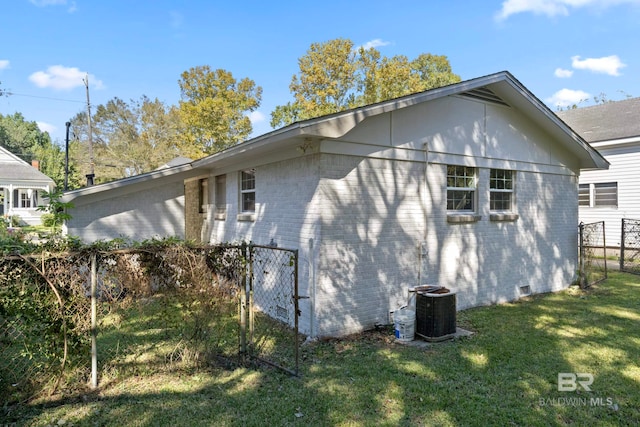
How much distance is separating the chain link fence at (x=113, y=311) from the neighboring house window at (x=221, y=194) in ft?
14.7

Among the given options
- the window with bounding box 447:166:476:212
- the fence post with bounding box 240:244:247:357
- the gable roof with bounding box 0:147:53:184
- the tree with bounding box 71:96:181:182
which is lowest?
the fence post with bounding box 240:244:247:357

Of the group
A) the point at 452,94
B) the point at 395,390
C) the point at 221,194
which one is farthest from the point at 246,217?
the point at 395,390

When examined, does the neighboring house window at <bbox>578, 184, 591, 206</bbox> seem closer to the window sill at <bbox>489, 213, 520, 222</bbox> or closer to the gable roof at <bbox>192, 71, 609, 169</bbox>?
the gable roof at <bbox>192, 71, 609, 169</bbox>

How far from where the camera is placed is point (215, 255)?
462 cm

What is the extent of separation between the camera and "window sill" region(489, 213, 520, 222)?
7875 mm

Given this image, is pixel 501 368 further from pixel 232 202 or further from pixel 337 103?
pixel 337 103

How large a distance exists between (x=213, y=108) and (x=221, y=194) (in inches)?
730

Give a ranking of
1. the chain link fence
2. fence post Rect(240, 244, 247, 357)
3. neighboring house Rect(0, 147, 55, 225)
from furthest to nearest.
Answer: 1. neighboring house Rect(0, 147, 55, 225)
2. fence post Rect(240, 244, 247, 357)
3. the chain link fence

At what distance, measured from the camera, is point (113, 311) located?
13.3 feet

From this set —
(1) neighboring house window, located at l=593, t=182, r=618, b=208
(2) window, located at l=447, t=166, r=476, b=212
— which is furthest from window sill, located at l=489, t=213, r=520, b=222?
(1) neighboring house window, located at l=593, t=182, r=618, b=208

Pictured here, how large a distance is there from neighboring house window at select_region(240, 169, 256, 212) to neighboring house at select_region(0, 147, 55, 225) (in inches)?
923

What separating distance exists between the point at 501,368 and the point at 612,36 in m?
19.1

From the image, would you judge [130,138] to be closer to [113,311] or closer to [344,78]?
[344,78]

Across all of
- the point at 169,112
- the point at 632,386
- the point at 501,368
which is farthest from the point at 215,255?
the point at 169,112
